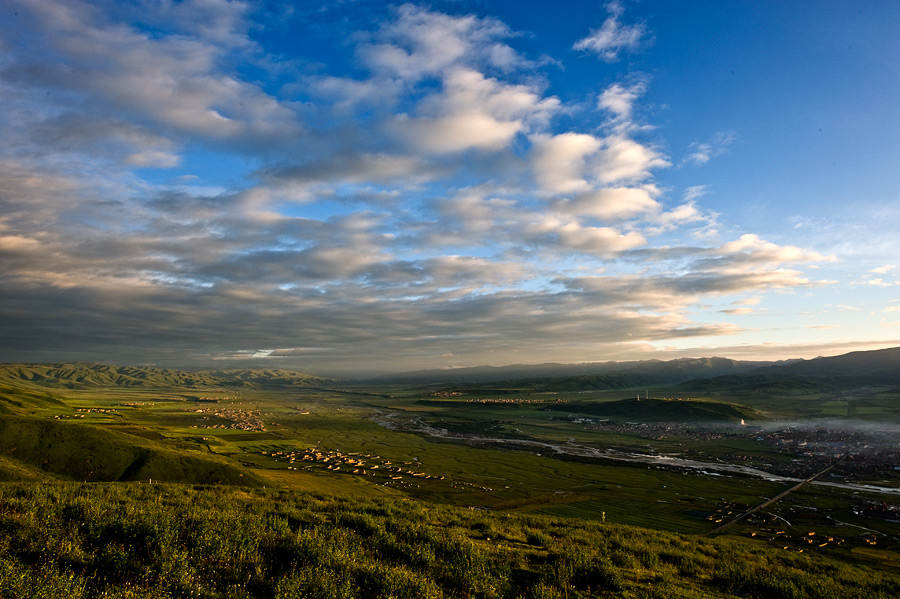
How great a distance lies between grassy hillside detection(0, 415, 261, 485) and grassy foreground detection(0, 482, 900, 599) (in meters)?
51.1

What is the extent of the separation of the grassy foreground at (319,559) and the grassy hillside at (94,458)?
51.1 metres

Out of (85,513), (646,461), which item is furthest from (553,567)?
(646,461)

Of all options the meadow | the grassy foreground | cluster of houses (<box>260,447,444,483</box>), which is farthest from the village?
the grassy foreground

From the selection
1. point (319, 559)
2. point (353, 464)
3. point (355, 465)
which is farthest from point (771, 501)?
point (319, 559)

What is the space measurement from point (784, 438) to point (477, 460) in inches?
4754

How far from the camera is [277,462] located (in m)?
105

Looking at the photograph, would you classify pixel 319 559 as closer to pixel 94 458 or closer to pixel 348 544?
pixel 348 544

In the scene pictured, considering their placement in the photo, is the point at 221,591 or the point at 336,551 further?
the point at 336,551

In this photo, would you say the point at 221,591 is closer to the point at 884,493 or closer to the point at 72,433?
the point at 72,433

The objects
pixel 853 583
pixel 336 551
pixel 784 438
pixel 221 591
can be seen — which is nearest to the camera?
pixel 221 591

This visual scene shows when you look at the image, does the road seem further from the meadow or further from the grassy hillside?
the grassy hillside

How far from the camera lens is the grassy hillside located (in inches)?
2459

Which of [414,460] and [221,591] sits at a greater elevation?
[221,591]

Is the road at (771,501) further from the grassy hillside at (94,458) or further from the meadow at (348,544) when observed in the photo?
the grassy hillside at (94,458)
